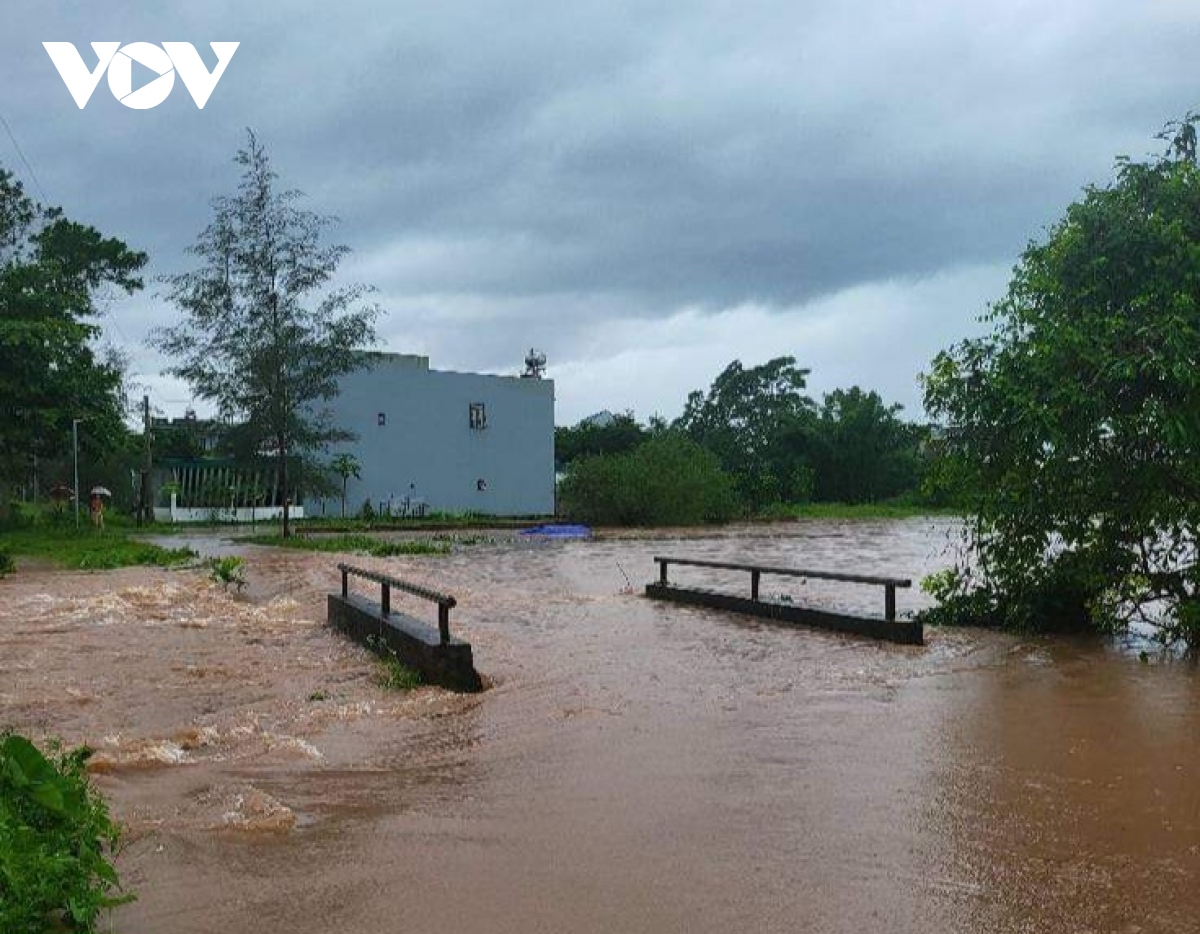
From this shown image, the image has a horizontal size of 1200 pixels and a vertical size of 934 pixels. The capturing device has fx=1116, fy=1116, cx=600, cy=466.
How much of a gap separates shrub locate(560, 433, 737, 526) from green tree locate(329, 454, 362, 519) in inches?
364

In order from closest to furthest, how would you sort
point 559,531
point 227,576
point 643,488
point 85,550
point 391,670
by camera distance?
point 391,670
point 227,576
point 85,550
point 559,531
point 643,488

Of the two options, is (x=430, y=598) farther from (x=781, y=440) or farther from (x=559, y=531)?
(x=781, y=440)

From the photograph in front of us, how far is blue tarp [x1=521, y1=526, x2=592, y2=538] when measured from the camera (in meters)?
37.5

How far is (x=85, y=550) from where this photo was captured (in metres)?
25.0

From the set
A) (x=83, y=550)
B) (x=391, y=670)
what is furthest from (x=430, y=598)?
(x=83, y=550)

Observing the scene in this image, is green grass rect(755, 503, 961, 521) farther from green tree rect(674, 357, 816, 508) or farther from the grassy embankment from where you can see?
the grassy embankment

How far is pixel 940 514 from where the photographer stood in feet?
198

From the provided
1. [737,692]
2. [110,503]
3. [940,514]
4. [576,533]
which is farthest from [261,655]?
[940,514]

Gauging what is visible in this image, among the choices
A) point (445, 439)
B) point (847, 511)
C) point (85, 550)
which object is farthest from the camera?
point (847, 511)

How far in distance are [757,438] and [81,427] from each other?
44.5 meters

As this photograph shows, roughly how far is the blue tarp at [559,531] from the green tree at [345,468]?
10116 mm

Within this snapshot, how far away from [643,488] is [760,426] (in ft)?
88.0

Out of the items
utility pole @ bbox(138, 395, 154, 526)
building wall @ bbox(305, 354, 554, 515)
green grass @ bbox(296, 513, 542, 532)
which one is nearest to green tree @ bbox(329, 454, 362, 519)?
building wall @ bbox(305, 354, 554, 515)

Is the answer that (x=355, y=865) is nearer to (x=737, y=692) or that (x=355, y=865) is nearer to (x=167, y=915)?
(x=167, y=915)
